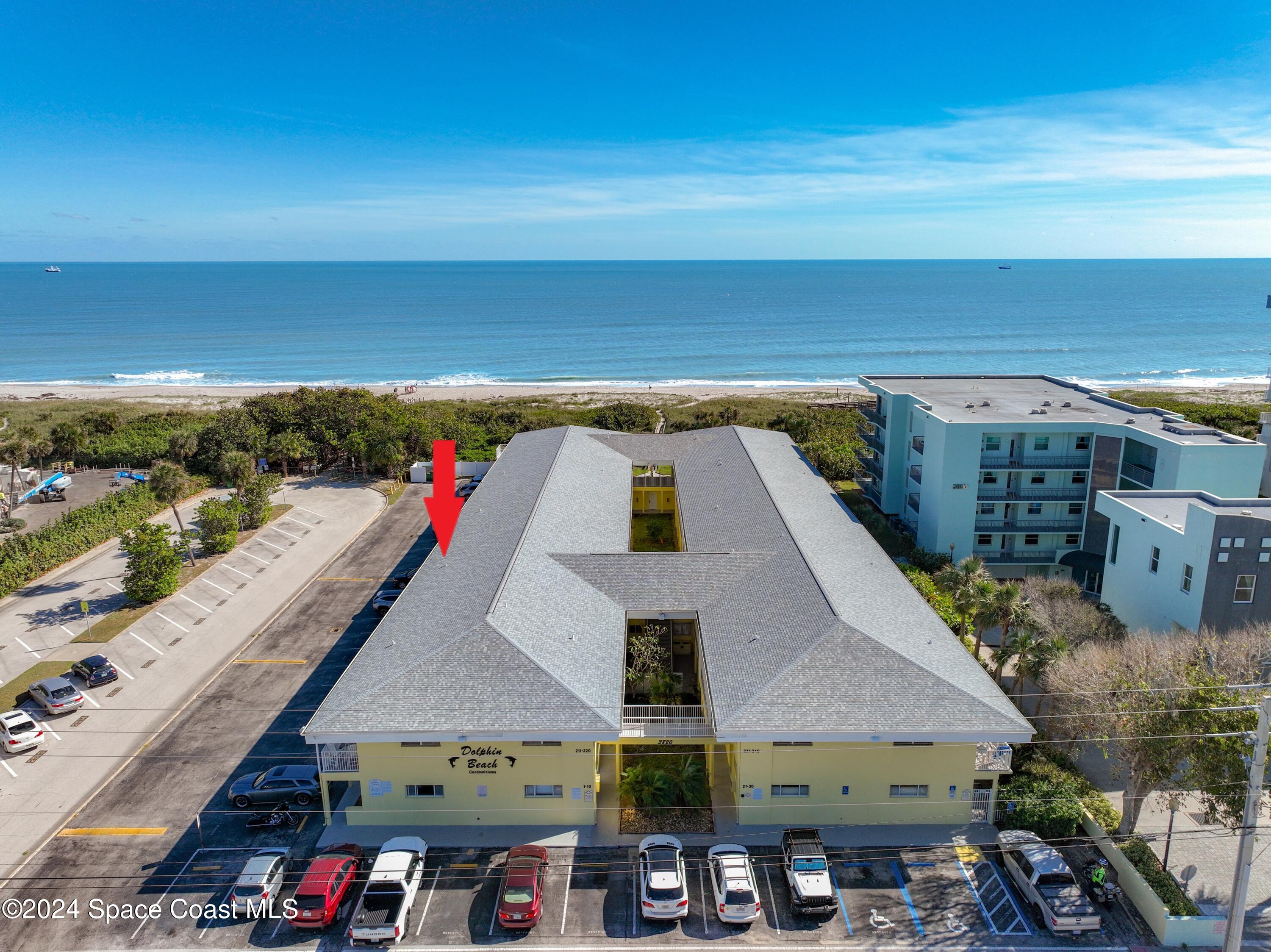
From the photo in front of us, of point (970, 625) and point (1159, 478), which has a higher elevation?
point (1159, 478)

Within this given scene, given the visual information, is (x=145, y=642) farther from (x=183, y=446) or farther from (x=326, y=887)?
(x=183, y=446)

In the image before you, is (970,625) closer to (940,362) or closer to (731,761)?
(731,761)

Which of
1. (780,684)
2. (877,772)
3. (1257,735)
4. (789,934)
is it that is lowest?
(789,934)

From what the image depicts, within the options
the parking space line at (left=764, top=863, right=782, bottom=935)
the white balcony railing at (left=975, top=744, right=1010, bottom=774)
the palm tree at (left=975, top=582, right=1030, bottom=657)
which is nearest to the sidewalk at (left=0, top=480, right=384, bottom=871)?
the parking space line at (left=764, top=863, right=782, bottom=935)

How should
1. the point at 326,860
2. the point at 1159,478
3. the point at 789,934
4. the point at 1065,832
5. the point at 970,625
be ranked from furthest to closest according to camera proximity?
the point at 1159,478, the point at 970,625, the point at 1065,832, the point at 326,860, the point at 789,934

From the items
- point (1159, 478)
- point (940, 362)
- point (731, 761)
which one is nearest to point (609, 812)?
point (731, 761)

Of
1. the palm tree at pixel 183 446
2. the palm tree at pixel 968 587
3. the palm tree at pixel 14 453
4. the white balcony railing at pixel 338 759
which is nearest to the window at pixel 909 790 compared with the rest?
the palm tree at pixel 968 587

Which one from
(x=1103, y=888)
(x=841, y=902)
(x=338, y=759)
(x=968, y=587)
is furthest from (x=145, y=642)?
(x=1103, y=888)

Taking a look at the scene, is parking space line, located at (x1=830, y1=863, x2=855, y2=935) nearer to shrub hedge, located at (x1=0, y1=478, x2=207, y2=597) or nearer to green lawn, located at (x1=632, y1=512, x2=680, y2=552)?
green lawn, located at (x1=632, y1=512, x2=680, y2=552)
